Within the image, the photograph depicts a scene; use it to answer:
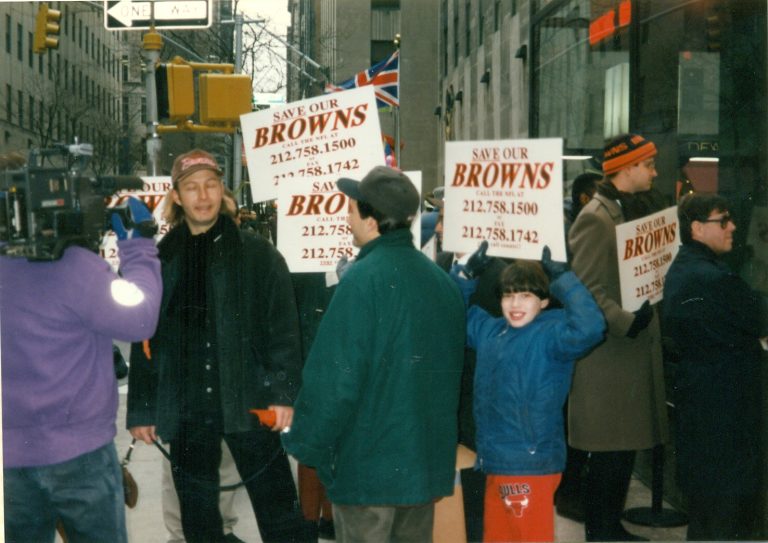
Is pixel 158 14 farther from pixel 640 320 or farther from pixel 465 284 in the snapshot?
pixel 640 320

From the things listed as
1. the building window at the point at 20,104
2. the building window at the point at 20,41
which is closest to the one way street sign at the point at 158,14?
the building window at the point at 20,41

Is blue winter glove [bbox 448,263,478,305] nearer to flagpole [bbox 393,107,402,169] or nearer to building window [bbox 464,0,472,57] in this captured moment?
building window [bbox 464,0,472,57]

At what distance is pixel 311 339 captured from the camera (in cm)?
572

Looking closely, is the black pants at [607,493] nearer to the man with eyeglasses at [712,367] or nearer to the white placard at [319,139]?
the man with eyeglasses at [712,367]

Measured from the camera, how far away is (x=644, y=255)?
5109 mm

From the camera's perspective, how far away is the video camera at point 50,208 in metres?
3.65

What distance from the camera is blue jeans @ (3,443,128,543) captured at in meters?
3.57

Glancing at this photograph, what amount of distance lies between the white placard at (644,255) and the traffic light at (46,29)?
3142mm

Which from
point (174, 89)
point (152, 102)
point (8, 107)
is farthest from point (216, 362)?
point (174, 89)

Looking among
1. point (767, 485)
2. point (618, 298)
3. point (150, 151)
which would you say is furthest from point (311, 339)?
point (150, 151)

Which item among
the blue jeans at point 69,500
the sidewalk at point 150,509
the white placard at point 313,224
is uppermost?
the white placard at point 313,224

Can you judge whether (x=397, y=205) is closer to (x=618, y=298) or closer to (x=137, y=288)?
(x=137, y=288)

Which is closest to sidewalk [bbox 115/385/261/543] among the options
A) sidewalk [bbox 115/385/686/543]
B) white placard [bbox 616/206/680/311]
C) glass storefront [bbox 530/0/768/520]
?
sidewalk [bbox 115/385/686/543]

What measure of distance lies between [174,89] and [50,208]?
5161 millimetres
